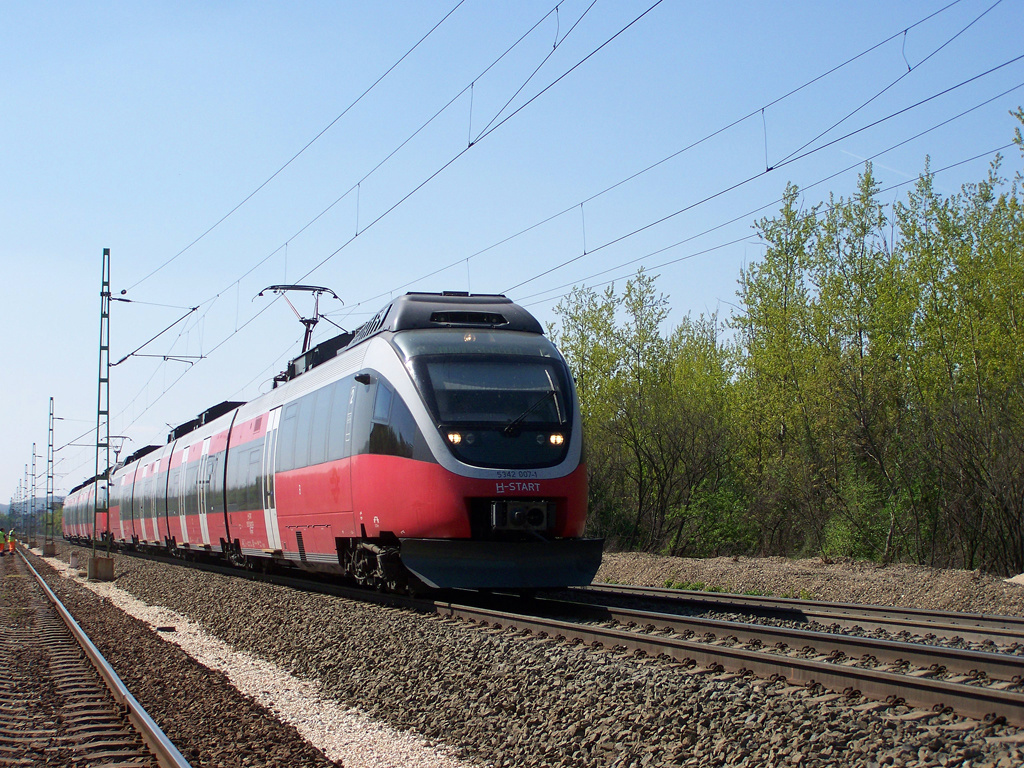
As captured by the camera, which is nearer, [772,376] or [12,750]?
[12,750]

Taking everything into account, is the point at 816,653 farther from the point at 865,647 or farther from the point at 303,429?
the point at 303,429

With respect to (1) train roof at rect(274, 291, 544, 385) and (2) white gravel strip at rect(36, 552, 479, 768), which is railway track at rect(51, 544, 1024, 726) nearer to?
(2) white gravel strip at rect(36, 552, 479, 768)

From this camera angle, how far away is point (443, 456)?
1098 cm

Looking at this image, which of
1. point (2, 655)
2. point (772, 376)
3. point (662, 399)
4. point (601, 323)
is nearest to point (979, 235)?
point (772, 376)

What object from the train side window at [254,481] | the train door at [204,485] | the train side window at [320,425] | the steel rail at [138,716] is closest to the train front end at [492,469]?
the train side window at [320,425]

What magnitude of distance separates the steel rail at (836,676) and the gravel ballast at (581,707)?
14 centimetres

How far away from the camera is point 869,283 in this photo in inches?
1110

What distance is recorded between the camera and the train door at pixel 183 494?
87.6 ft

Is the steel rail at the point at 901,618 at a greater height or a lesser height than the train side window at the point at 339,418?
lesser

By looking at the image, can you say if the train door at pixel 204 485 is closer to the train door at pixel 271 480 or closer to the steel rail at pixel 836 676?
the train door at pixel 271 480

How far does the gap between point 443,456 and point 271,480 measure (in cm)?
719

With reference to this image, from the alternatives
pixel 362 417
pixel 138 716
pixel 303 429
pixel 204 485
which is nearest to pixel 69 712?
pixel 138 716

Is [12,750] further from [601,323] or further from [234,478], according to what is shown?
[601,323]

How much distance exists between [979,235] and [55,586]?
83.1 feet
